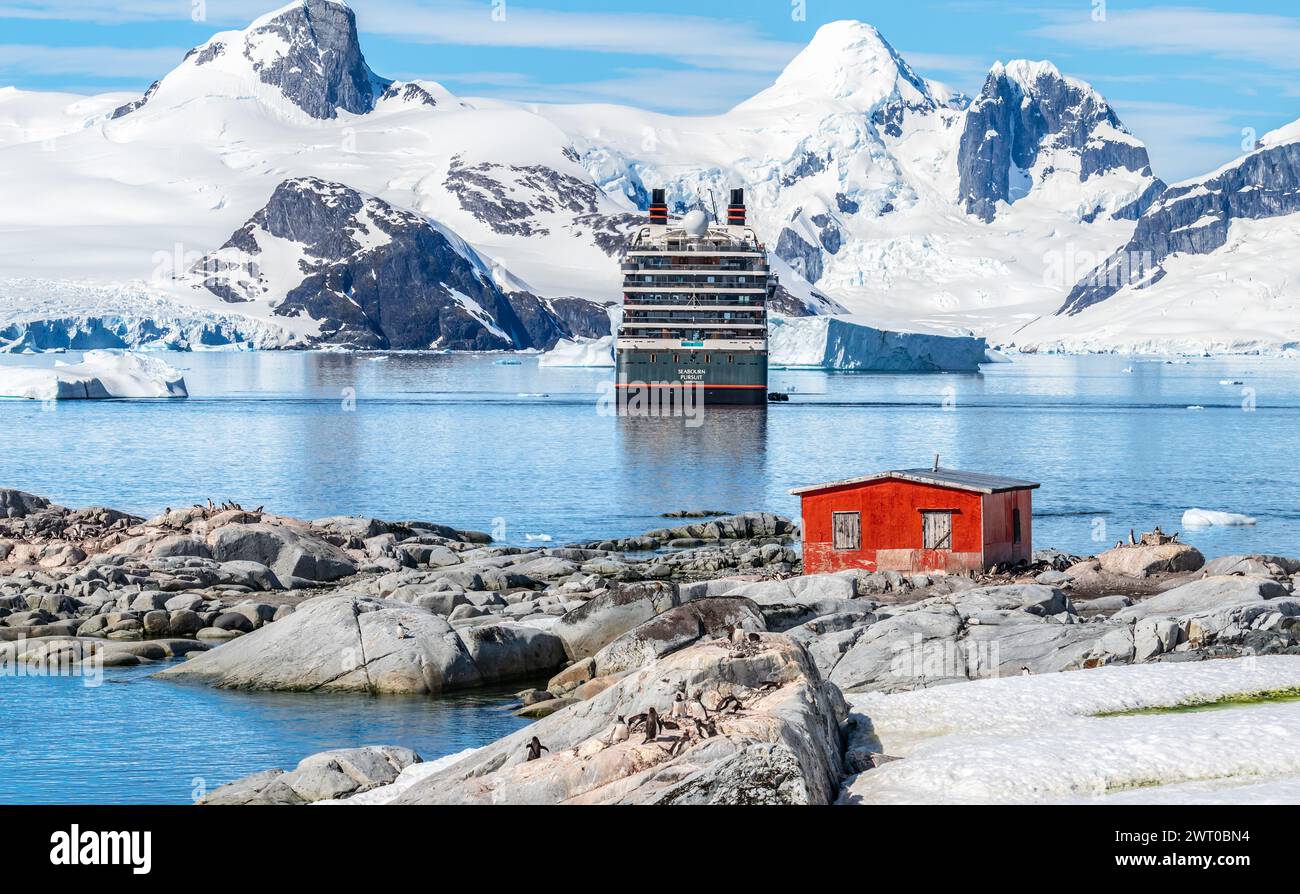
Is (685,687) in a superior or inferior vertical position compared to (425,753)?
superior

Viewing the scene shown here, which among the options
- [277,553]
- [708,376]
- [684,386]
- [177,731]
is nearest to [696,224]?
[708,376]

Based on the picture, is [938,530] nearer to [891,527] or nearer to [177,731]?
[891,527]

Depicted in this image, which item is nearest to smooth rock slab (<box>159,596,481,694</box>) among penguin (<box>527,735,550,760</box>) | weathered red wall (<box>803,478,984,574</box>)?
penguin (<box>527,735,550,760</box>)

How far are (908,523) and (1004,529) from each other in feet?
7.61

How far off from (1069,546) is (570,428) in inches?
2229

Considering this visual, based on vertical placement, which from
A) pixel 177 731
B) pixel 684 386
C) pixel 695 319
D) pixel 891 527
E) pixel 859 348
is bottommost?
pixel 177 731

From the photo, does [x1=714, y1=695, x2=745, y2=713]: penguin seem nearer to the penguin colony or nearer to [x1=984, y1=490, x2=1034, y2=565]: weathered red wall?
the penguin colony

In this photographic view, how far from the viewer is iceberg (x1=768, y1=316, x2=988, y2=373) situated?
171500mm

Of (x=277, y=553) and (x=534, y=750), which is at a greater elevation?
(x=534, y=750)

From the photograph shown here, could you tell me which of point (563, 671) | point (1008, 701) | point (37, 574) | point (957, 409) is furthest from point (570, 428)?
point (1008, 701)

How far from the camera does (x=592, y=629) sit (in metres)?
26.1

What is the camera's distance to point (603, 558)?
41.2 m

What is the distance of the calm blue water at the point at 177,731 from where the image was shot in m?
19.7
